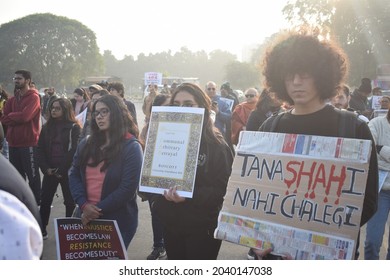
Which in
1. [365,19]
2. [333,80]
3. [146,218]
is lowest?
[146,218]

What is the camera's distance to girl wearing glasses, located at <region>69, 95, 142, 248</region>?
310 centimetres

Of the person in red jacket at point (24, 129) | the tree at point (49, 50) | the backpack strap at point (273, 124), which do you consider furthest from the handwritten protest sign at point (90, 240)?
the tree at point (49, 50)

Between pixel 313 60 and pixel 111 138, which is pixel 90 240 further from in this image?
pixel 313 60

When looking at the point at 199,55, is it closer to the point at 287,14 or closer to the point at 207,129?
the point at 287,14

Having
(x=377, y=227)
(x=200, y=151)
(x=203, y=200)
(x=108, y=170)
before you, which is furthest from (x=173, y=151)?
(x=377, y=227)

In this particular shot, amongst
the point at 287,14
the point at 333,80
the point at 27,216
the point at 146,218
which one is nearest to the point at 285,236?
the point at 333,80

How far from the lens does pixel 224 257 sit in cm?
439

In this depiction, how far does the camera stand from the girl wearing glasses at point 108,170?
10.2 feet

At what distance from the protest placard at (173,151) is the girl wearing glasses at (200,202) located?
0.81 feet

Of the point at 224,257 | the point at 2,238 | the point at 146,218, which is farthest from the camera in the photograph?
the point at 146,218

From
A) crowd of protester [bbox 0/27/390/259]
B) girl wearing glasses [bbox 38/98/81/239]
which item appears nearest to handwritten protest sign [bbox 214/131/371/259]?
crowd of protester [bbox 0/27/390/259]

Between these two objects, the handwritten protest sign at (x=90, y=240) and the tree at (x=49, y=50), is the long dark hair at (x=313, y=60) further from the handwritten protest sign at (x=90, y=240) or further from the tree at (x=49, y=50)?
the tree at (x=49, y=50)

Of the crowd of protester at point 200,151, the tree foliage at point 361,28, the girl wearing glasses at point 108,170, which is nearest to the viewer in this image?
the crowd of protester at point 200,151
